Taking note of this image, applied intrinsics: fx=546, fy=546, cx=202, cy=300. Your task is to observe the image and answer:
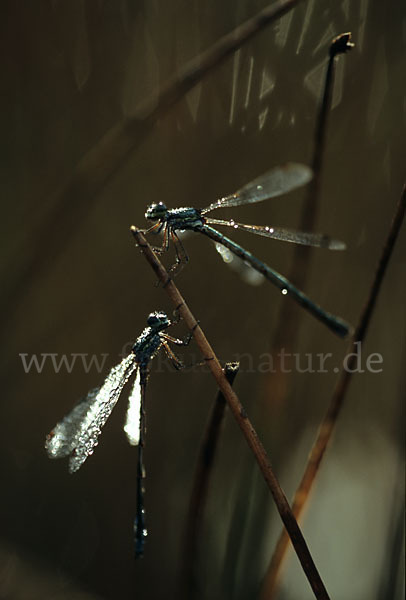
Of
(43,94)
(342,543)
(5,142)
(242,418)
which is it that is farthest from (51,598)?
(43,94)

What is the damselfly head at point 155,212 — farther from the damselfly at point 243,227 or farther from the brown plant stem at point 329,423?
the brown plant stem at point 329,423

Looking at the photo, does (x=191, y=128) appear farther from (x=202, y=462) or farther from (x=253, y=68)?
(x=202, y=462)

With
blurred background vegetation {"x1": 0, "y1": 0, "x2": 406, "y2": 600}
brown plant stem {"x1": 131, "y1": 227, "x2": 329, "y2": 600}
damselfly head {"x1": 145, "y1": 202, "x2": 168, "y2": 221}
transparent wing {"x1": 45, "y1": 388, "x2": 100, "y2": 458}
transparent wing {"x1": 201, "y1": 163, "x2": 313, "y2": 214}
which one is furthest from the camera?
blurred background vegetation {"x1": 0, "y1": 0, "x2": 406, "y2": 600}

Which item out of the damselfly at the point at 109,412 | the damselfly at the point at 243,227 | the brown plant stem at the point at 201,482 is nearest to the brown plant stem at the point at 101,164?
the damselfly at the point at 243,227

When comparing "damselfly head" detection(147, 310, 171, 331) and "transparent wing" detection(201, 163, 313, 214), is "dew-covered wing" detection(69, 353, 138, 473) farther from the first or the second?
"transparent wing" detection(201, 163, 313, 214)

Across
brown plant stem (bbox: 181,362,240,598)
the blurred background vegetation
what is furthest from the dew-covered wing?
the blurred background vegetation

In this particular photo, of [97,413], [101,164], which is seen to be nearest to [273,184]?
[101,164]
